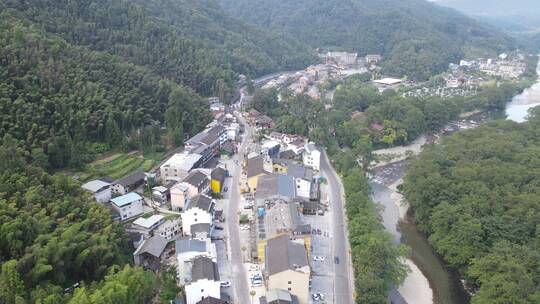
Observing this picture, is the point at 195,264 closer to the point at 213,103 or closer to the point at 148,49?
the point at 213,103

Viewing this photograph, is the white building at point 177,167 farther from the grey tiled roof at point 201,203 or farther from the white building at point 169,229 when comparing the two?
the white building at point 169,229

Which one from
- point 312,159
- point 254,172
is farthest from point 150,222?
point 312,159

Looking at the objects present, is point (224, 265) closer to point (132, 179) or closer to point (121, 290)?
point (121, 290)

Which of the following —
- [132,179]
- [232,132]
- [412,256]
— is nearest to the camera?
[412,256]

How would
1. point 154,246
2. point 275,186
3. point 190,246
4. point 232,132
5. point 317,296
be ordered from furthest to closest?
point 232,132 → point 275,186 → point 154,246 → point 190,246 → point 317,296

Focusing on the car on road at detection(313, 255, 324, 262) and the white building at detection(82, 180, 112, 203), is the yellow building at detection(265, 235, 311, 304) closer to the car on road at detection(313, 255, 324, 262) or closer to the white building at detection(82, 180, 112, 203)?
the car on road at detection(313, 255, 324, 262)

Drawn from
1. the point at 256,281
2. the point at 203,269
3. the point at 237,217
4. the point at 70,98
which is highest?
the point at 70,98
